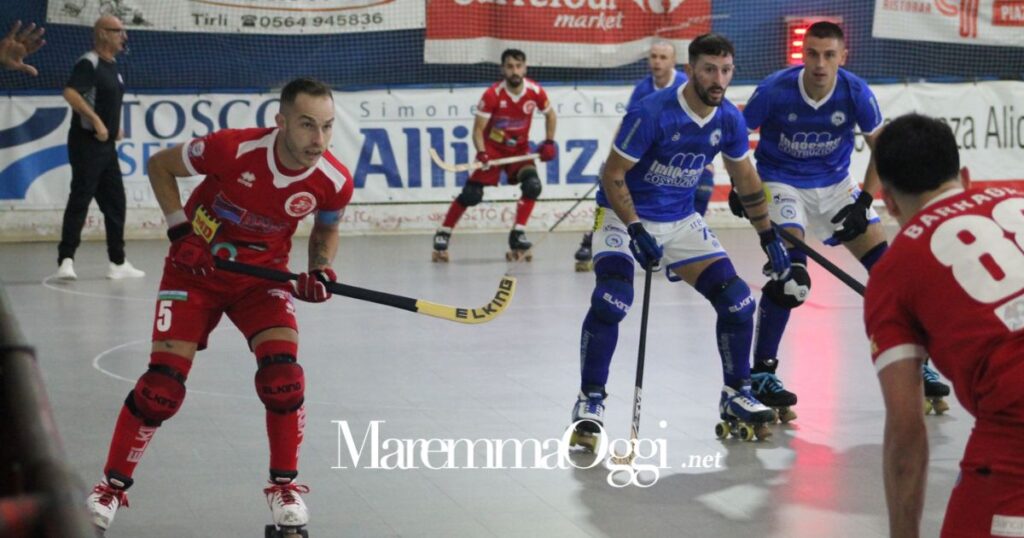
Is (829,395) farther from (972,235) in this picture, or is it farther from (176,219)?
(972,235)

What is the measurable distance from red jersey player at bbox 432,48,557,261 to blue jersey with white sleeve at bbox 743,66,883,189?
16.1 feet

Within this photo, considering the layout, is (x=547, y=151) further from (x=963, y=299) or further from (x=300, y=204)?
(x=963, y=299)

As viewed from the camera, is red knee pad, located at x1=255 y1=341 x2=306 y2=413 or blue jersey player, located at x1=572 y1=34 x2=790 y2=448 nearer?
red knee pad, located at x1=255 y1=341 x2=306 y2=413

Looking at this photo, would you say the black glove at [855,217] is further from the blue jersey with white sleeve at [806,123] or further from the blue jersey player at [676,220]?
the blue jersey player at [676,220]

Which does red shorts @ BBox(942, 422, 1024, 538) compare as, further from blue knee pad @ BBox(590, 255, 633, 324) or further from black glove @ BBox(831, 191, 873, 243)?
black glove @ BBox(831, 191, 873, 243)

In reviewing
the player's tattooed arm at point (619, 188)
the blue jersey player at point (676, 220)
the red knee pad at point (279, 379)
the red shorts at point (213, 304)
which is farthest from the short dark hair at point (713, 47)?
the red knee pad at point (279, 379)

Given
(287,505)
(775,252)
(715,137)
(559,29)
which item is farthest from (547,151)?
(287,505)

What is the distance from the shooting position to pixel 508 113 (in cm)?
1124

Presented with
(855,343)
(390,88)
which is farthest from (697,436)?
(390,88)

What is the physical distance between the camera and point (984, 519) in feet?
7.91

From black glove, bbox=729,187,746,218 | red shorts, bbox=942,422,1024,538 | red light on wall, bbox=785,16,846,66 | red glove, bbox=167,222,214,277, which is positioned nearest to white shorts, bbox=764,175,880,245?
black glove, bbox=729,187,746,218

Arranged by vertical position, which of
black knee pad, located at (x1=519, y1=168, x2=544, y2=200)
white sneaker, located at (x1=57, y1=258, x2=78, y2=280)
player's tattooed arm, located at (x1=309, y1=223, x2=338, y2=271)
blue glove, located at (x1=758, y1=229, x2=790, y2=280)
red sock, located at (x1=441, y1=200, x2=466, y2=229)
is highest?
player's tattooed arm, located at (x1=309, y1=223, x2=338, y2=271)

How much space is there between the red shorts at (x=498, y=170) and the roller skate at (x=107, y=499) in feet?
23.8

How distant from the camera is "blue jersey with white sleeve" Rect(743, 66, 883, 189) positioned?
239 inches
